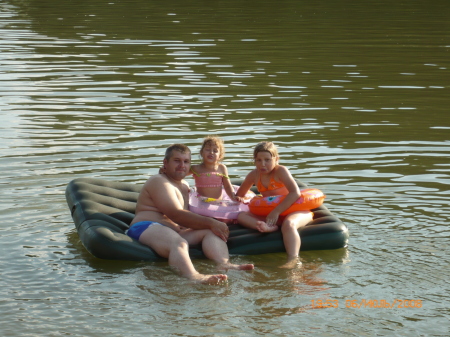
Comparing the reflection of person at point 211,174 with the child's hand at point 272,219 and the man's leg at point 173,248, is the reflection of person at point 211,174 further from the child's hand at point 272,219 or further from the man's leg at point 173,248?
the man's leg at point 173,248

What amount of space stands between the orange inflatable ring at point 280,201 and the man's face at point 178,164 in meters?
0.68

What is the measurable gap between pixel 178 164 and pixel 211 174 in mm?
589

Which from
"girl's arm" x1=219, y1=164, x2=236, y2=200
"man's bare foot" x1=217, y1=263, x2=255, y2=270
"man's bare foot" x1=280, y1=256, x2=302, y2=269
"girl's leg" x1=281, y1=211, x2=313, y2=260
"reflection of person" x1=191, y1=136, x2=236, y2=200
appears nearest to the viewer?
"man's bare foot" x1=217, y1=263, x2=255, y2=270

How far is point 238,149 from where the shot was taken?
10094mm

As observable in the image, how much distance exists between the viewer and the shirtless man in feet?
21.4

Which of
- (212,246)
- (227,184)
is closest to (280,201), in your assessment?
(227,184)

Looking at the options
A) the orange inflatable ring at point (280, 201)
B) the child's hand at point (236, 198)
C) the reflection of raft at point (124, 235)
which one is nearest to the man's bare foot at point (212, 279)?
the reflection of raft at point (124, 235)

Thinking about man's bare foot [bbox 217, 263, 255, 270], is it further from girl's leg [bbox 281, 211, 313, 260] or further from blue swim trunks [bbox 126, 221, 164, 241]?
blue swim trunks [bbox 126, 221, 164, 241]

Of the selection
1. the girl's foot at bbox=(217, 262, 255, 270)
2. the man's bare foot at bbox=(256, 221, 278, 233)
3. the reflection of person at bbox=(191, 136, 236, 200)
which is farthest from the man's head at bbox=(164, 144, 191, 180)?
the girl's foot at bbox=(217, 262, 255, 270)

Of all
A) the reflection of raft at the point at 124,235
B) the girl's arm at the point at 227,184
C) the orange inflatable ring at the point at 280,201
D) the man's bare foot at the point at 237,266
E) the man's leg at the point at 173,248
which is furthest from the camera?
the girl's arm at the point at 227,184

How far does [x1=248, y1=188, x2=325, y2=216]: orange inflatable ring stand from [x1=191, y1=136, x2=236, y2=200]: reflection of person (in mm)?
416

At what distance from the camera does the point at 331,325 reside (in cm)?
525

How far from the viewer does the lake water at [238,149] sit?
5547mm

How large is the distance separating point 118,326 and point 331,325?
4.53 feet
